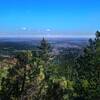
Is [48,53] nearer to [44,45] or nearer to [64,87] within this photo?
[44,45]

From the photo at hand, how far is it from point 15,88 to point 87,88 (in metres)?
19.5

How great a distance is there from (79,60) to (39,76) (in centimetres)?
3568

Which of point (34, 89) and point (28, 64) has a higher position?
point (28, 64)

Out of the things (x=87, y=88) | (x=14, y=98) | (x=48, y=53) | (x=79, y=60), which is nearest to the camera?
(x=14, y=98)

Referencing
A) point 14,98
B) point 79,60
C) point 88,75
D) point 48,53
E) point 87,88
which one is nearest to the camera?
point 14,98

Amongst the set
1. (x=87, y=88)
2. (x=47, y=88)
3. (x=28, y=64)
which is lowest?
(x=87, y=88)

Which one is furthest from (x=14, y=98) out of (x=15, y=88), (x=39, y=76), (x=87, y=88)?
(x=87, y=88)

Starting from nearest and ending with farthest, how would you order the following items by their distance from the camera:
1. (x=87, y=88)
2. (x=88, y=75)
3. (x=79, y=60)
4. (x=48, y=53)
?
1. (x=87, y=88)
2. (x=88, y=75)
3. (x=79, y=60)
4. (x=48, y=53)

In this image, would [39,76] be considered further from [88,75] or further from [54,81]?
[88,75]

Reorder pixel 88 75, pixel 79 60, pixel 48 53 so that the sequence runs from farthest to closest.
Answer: pixel 48 53 → pixel 79 60 → pixel 88 75

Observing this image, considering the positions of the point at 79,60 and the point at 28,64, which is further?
the point at 79,60

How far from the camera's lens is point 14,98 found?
96.4 ft

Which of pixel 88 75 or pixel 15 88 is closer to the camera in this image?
pixel 15 88

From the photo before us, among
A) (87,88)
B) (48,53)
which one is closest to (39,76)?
(87,88)
